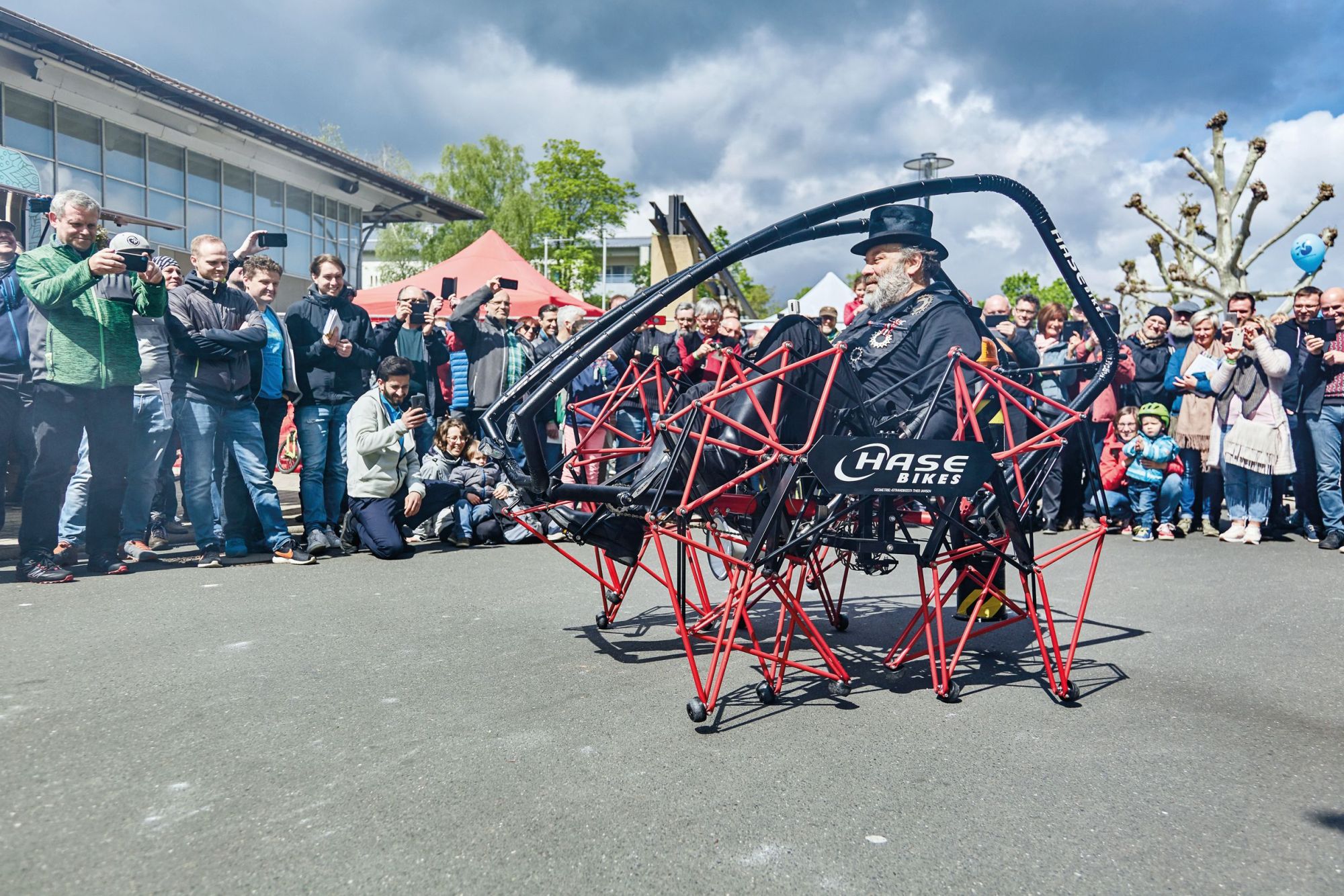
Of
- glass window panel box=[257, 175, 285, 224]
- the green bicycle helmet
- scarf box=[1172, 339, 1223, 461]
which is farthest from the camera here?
glass window panel box=[257, 175, 285, 224]

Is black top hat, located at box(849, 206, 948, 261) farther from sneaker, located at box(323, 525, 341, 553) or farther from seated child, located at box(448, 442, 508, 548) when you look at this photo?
sneaker, located at box(323, 525, 341, 553)

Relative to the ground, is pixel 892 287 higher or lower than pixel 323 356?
higher

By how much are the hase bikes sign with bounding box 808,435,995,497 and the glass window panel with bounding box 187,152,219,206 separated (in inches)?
832

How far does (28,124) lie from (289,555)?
572 inches

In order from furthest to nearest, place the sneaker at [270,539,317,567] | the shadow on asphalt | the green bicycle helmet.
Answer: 1. the green bicycle helmet
2. the sneaker at [270,539,317,567]
3. the shadow on asphalt

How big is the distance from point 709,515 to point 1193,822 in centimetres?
192

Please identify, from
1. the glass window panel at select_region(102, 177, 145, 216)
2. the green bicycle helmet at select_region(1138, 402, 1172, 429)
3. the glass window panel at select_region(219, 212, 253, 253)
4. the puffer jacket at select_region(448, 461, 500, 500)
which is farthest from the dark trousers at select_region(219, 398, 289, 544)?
the glass window panel at select_region(219, 212, 253, 253)

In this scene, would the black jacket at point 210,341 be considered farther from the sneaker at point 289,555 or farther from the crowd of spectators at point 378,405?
the sneaker at point 289,555

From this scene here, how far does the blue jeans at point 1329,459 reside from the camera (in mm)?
8227

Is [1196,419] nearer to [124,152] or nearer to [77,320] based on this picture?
[77,320]

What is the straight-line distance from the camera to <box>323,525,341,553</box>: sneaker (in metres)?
7.38

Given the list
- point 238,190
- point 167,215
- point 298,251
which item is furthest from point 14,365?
point 298,251

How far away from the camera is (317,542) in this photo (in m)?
7.25

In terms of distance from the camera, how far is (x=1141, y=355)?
9.98 m
